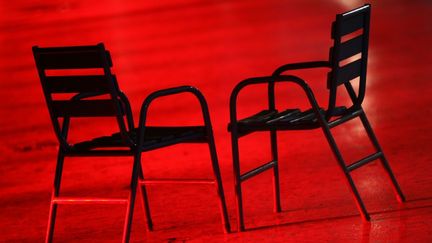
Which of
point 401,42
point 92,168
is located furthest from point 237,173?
point 401,42

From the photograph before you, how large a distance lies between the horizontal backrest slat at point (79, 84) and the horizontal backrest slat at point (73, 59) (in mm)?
57

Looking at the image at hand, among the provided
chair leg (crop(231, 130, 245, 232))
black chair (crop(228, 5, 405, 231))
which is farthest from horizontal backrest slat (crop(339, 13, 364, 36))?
chair leg (crop(231, 130, 245, 232))

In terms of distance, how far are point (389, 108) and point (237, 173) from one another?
9.71 ft

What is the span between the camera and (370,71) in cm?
926

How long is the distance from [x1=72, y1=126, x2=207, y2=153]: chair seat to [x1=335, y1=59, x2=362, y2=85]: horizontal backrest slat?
674 mm

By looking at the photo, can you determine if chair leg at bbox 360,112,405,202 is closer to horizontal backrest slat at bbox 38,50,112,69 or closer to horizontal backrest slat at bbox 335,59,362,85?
horizontal backrest slat at bbox 335,59,362,85

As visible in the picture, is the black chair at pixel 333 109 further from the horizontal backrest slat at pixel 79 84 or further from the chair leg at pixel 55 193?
the chair leg at pixel 55 193

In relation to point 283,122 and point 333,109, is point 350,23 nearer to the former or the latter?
point 333,109

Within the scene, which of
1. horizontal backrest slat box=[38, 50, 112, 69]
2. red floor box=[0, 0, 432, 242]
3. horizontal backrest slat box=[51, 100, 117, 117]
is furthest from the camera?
red floor box=[0, 0, 432, 242]

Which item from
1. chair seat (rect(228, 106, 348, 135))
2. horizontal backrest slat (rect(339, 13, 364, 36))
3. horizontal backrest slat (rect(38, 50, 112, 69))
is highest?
horizontal backrest slat (rect(38, 50, 112, 69))

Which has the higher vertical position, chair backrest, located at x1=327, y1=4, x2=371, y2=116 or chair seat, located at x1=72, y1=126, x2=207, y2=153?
chair backrest, located at x1=327, y1=4, x2=371, y2=116

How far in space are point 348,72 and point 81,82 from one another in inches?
49.6

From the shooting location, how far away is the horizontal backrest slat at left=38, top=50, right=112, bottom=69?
4.47m

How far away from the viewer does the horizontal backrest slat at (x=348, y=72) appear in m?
4.77
